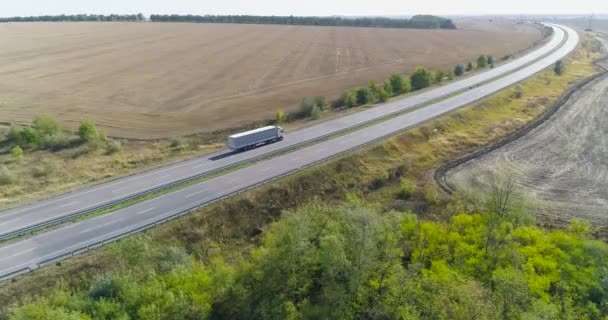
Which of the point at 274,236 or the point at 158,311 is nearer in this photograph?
the point at 158,311

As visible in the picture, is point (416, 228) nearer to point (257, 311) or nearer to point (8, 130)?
point (257, 311)

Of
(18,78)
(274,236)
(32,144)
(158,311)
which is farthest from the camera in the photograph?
(18,78)

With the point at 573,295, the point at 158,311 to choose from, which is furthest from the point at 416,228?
the point at 158,311

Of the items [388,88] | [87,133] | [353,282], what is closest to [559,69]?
[388,88]

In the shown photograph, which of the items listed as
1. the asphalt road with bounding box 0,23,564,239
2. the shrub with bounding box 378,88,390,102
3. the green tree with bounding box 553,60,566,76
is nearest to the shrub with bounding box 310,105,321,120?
the asphalt road with bounding box 0,23,564,239

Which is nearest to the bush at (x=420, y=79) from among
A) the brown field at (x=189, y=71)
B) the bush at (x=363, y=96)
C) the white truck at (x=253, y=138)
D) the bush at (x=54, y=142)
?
the brown field at (x=189, y=71)

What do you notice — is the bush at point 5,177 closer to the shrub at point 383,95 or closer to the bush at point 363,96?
the bush at point 363,96
